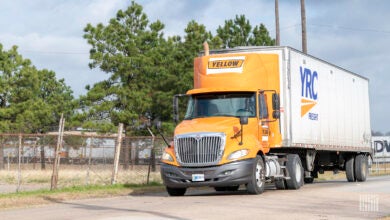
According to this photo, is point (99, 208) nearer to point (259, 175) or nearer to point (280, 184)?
point (259, 175)

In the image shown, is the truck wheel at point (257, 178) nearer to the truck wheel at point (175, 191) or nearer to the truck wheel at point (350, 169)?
the truck wheel at point (175, 191)

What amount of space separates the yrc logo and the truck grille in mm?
5011

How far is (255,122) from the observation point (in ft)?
65.1

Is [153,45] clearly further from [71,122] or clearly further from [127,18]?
[71,122]

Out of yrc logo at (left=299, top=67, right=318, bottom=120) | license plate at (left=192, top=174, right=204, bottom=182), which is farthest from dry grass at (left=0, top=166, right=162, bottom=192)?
license plate at (left=192, top=174, right=204, bottom=182)

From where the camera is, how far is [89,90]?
46219 mm

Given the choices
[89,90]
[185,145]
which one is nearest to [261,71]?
[185,145]

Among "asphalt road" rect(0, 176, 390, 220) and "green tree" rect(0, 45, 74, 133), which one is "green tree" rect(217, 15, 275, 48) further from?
"asphalt road" rect(0, 176, 390, 220)

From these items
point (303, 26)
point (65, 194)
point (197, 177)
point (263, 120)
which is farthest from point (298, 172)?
point (303, 26)

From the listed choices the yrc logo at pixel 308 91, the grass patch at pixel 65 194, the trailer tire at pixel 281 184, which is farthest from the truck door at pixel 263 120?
the grass patch at pixel 65 194

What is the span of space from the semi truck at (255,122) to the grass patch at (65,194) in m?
2.26

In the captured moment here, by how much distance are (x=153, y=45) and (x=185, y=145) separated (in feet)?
100

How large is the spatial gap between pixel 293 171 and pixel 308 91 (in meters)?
2.99

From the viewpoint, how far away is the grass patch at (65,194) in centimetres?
1745
